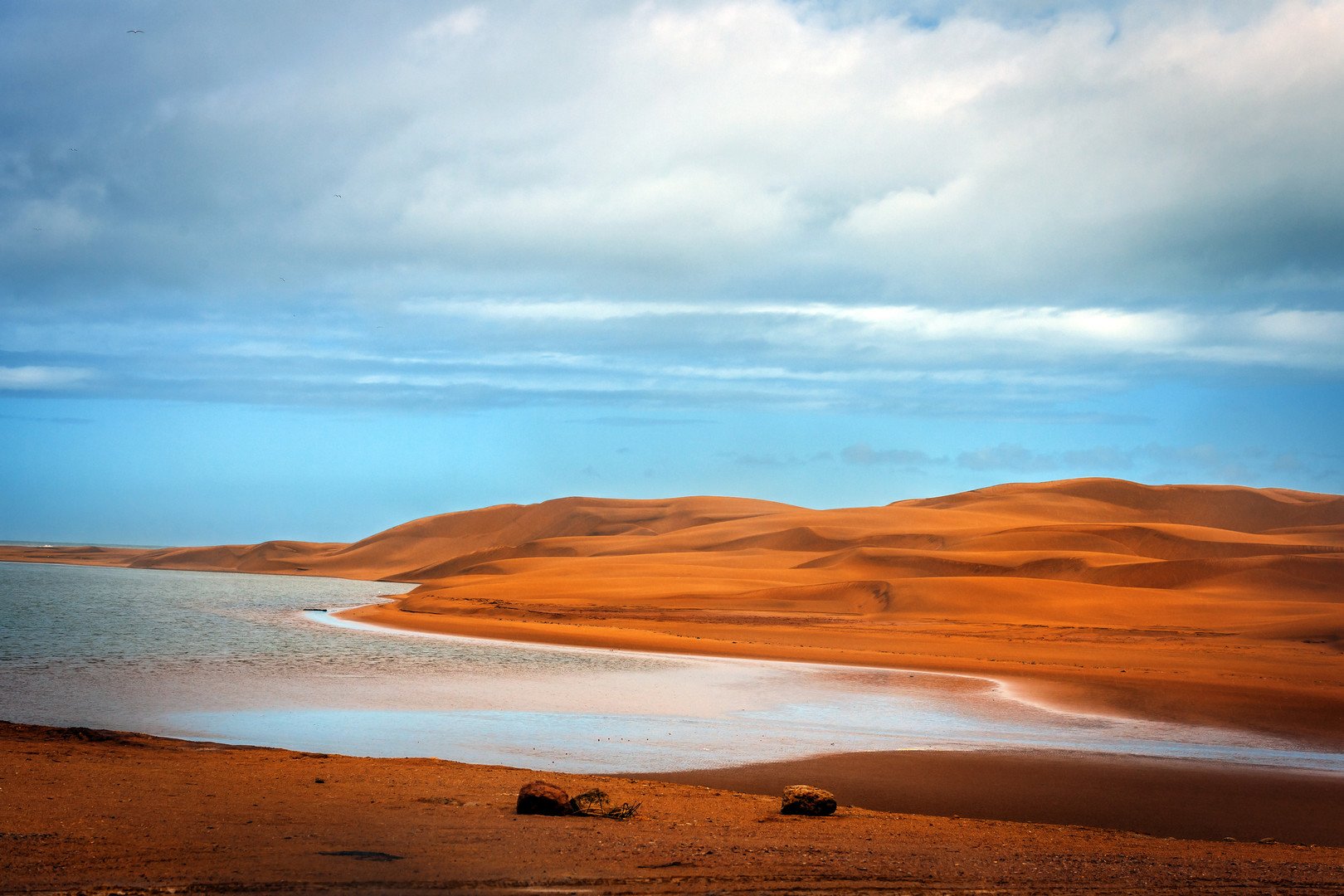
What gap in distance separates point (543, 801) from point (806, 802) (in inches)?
85.7

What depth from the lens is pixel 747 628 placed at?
101 feet

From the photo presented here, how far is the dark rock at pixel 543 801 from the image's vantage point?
805 cm

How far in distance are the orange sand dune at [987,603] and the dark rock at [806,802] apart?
365 inches

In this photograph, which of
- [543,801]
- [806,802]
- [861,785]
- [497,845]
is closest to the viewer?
[497,845]

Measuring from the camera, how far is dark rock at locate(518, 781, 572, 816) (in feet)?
26.4

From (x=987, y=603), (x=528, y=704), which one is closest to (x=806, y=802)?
(x=528, y=704)

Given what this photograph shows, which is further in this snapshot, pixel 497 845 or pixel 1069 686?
pixel 1069 686

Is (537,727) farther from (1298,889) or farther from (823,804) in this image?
(1298,889)

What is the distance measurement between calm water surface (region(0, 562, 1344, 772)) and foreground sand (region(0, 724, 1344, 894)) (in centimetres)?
253

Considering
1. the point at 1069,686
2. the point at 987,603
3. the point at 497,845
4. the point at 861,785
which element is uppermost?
the point at 987,603

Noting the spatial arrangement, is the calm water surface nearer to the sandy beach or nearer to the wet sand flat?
the wet sand flat

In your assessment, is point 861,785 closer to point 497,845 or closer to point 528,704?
point 497,845

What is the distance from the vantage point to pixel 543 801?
8062mm

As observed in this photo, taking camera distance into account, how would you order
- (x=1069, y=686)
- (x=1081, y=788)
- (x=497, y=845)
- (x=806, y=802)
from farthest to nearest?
(x=1069, y=686) < (x=1081, y=788) < (x=806, y=802) < (x=497, y=845)
